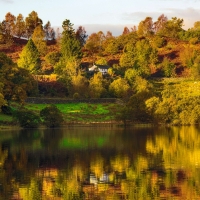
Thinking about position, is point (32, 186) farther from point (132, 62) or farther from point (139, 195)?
point (132, 62)

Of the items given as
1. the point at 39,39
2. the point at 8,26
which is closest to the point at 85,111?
the point at 39,39

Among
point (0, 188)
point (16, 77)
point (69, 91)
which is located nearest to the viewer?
point (0, 188)

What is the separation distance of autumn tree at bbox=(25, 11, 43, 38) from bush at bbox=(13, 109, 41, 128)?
4379 inches

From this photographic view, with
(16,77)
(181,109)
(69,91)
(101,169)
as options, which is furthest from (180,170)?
(69,91)

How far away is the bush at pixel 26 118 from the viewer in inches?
3292

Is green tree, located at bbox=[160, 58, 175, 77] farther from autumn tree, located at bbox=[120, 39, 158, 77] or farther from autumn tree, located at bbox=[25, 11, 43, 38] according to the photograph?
autumn tree, located at bbox=[25, 11, 43, 38]

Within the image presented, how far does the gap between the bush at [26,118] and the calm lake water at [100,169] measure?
25.0m

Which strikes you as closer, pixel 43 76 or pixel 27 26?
pixel 43 76

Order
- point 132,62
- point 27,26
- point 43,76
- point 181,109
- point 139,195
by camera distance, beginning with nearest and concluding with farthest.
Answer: point 139,195
point 181,109
point 43,76
point 132,62
point 27,26

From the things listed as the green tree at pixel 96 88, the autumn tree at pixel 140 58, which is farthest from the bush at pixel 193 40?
the green tree at pixel 96 88

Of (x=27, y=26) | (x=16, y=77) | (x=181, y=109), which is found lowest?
(x=181, y=109)

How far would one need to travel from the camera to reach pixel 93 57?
174250 millimetres

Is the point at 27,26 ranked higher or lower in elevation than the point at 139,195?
higher

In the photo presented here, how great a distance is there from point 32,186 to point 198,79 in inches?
4442
